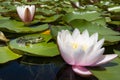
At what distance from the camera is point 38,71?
871 millimetres

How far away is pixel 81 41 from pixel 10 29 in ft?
1.52

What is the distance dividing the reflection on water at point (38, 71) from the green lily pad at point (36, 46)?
0.16ft

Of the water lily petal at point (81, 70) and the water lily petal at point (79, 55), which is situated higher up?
the water lily petal at point (79, 55)

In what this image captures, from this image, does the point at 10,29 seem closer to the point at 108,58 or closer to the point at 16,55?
the point at 16,55

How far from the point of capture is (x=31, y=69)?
0.88 meters

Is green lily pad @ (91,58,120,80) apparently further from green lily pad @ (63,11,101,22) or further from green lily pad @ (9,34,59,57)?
green lily pad @ (63,11,101,22)

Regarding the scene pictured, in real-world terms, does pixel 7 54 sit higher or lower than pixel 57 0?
higher

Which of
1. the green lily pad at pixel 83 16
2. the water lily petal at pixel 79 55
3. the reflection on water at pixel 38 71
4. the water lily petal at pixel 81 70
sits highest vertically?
the water lily petal at pixel 79 55

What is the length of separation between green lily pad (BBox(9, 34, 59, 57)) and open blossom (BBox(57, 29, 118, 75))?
124mm

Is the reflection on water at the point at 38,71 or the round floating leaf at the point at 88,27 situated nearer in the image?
the reflection on water at the point at 38,71


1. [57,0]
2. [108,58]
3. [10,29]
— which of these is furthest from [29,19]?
[57,0]

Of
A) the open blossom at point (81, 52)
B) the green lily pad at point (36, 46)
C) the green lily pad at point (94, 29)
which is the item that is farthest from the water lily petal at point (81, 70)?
the green lily pad at point (94, 29)

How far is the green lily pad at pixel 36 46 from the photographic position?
0.96 meters

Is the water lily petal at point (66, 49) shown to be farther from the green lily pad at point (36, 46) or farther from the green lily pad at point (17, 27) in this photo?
the green lily pad at point (17, 27)
